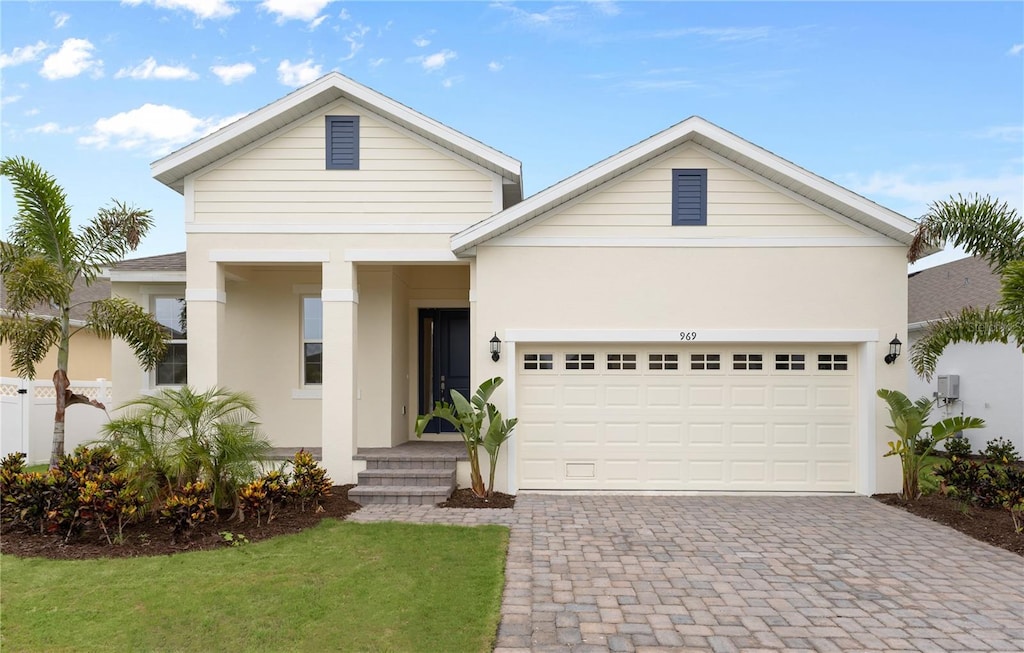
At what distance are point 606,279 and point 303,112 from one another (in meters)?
5.70

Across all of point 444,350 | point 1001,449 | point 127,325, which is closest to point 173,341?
point 127,325

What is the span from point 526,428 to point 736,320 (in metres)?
3.78

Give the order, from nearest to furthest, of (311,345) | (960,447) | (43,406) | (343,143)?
(343,143)
(311,345)
(43,406)
(960,447)

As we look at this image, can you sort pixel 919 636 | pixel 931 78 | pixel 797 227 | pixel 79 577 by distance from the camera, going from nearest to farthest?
pixel 919 636 → pixel 79 577 → pixel 797 227 → pixel 931 78

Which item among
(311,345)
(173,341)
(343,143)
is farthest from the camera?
(311,345)

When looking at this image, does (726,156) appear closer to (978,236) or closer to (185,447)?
(978,236)

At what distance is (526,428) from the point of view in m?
9.52

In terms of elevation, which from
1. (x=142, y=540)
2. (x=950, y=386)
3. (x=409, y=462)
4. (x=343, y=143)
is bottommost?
(x=142, y=540)

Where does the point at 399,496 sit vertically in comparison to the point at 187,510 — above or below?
below

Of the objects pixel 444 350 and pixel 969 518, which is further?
pixel 444 350

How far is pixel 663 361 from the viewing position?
953cm

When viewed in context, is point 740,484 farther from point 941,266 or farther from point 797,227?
point 941,266

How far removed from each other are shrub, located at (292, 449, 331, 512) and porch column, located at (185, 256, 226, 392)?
2.60m

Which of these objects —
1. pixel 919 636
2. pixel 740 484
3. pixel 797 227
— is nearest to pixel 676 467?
pixel 740 484
